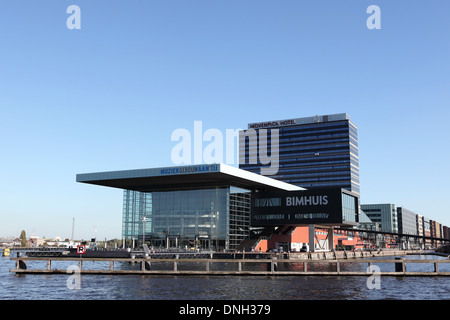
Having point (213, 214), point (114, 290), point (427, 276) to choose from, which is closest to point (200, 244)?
point (213, 214)

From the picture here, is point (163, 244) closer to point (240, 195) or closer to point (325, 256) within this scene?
point (240, 195)

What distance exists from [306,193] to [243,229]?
18.7 m

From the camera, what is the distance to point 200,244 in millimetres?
116250

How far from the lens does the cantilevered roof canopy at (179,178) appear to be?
354 feet

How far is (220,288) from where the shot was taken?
1756 inches

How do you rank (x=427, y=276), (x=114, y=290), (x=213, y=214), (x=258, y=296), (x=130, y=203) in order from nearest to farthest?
(x=258, y=296), (x=114, y=290), (x=427, y=276), (x=213, y=214), (x=130, y=203)

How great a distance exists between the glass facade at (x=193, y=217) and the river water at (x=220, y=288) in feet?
197

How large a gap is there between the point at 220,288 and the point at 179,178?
70544 mm

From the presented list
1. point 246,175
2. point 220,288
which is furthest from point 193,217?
point 220,288

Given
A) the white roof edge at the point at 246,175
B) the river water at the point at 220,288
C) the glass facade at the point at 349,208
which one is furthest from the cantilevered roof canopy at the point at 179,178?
the river water at the point at 220,288

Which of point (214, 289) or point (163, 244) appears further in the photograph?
point (163, 244)

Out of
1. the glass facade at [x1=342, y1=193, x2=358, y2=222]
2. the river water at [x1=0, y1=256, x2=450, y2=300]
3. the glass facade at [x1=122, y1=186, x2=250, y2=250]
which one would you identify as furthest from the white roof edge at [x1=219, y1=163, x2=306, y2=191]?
the river water at [x1=0, y1=256, x2=450, y2=300]

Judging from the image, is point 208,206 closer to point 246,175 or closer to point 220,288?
point 246,175

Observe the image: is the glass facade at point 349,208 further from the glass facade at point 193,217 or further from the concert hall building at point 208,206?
the glass facade at point 193,217
